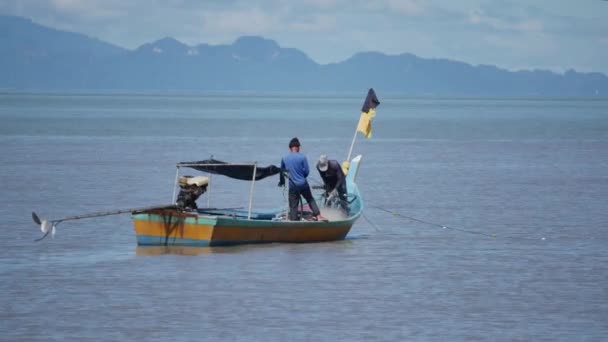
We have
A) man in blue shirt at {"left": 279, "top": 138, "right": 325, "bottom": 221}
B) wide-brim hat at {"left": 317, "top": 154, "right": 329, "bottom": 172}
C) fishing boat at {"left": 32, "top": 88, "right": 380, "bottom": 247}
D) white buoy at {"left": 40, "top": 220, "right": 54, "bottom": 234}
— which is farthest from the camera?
wide-brim hat at {"left": 317, "top": 154, "right": 329, "bottom": 172}

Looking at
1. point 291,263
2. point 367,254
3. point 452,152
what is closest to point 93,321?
point 291,263

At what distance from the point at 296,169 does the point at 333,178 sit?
130cm

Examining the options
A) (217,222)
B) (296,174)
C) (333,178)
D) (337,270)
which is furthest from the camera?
(333,178)

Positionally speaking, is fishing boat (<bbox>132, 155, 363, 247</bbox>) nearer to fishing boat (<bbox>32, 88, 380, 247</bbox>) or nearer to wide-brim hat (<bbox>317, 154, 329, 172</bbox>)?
fishing boat (<bbox>32, 88, 380, 247</bbox>)

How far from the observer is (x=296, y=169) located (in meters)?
22.5

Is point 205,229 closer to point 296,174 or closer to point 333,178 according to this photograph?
point 296,174

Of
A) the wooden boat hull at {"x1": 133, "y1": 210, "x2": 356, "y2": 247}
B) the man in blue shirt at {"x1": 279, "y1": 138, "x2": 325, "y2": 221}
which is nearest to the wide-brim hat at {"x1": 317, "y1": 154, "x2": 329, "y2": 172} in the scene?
the man in blue shirt at {"x1": 279, "y1": 138, "x2": 325, "y2": 221}

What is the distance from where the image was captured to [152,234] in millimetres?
21734

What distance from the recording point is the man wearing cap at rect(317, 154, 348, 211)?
2316 cm

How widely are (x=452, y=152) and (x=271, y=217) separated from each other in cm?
3447

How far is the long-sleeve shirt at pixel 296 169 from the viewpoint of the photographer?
22469 mm

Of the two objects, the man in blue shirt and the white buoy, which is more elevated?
the man in blue shirt

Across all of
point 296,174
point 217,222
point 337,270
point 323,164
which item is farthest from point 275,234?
point 337,270

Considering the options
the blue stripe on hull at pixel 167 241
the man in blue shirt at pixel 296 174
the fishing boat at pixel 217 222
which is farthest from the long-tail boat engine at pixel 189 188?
the man in blue shirt at pixel 296 174
